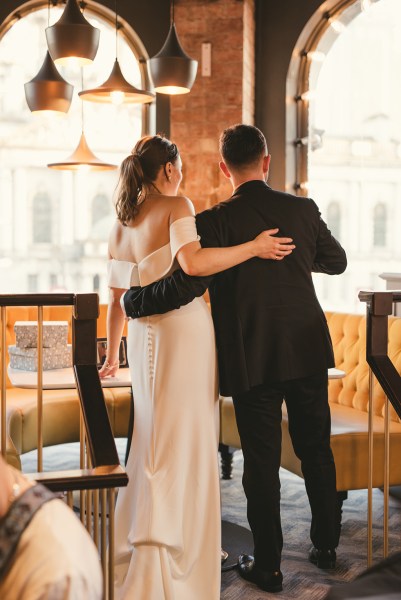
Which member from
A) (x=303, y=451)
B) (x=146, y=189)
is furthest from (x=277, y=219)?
(x=303, y=451)

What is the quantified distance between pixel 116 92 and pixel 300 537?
2.48 meters

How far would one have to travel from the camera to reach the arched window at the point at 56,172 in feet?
22.7

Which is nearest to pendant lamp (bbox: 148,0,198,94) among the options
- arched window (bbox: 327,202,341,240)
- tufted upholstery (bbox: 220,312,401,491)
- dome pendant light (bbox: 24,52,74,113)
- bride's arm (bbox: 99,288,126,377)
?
dome pendant light (bbox: 24,52,74,113)

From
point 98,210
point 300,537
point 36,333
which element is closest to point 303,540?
point 300,537

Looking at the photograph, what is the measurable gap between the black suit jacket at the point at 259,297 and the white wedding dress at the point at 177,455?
8 centimetres

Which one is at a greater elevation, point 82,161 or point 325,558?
point 82,161

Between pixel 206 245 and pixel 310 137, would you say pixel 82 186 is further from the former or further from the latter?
pixel 206 245

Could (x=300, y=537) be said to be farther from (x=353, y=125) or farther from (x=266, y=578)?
(x=353, y=125)

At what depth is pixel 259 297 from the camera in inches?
125

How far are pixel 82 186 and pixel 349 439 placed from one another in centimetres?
393

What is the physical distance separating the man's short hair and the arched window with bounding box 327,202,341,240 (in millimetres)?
3511

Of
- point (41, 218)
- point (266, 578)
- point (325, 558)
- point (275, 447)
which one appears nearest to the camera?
point (275, 447)

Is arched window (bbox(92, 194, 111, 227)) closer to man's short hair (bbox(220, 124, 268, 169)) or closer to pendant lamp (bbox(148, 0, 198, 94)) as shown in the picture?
pendant lamp (bbox(148, 0, 198, 94))

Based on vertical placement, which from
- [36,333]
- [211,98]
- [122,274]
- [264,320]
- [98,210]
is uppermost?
[211,98]
